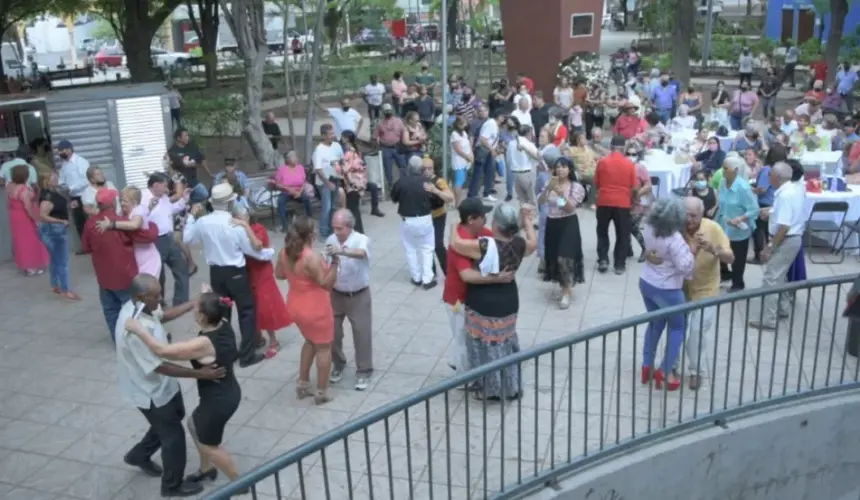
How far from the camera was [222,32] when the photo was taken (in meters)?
46.9

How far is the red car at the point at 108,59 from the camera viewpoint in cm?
4300

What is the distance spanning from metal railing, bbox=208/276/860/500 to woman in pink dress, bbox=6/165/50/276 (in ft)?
18.9

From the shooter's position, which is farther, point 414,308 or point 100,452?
point 414,308

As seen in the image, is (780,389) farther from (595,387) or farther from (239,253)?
(239,253)

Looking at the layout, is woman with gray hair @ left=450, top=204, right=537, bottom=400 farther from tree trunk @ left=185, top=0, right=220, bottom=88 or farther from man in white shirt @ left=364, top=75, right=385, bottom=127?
tree trunk @ left=185, top=0, right=220, bottom=88

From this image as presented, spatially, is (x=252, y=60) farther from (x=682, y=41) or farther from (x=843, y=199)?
(x=682, y=41)

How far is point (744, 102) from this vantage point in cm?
1703

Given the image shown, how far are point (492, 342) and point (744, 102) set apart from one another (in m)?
12.5

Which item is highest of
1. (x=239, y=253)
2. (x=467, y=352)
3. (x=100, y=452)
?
(x=239, y=253)

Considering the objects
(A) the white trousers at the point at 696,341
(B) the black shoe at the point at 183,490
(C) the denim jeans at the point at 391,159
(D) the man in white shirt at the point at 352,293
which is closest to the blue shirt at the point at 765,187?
(A) the white trousers at the point at 696,341

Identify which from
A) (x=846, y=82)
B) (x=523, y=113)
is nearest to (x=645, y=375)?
(x=523, y=113)

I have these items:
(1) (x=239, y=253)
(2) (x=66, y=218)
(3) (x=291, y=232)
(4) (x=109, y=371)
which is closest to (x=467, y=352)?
(3) (x=291, y=232)

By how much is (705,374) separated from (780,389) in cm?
58

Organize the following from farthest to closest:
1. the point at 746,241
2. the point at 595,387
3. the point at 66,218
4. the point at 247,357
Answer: the point at 66,218
the point at 746,241
the point at 247,357
the point at 595,387
